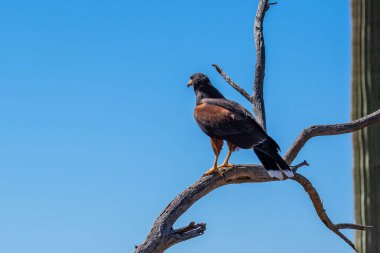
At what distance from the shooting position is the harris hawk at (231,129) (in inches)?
251

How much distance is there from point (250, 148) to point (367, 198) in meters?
2.72

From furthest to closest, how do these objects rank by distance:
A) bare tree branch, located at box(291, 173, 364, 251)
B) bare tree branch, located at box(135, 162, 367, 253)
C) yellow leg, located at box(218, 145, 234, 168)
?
bare tree branch, located at box(291, 173, 364, 251), yellow leg, located at box(218, 145, 234, 168), bare tree branch, located at box(135, 162, 367, 253)

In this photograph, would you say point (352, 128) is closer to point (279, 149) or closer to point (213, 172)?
point (279, 149)

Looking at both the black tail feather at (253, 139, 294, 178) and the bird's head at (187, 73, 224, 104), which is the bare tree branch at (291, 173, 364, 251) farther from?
the bird's head at (187, 73, 224, 104)

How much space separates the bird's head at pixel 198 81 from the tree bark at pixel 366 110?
6.92 feet

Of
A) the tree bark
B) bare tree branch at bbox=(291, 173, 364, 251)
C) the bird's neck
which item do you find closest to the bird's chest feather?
the bird's neck

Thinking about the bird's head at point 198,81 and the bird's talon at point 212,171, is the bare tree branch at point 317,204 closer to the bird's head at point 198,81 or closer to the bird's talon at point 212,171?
the bird's talon at point 212,171

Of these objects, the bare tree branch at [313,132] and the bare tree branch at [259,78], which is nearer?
the bare tree branch at [313,132]

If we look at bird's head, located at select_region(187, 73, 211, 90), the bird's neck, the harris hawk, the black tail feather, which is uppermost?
bird's head, located at select_region(187, 73, 211, 90)

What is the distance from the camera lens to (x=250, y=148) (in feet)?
21.1

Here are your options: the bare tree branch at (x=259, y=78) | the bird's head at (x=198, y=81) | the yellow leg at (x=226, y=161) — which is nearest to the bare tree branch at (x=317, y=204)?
the yellow leg at (x=226, y=161)

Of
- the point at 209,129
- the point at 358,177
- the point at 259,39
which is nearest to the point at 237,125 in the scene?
the point at 209,129

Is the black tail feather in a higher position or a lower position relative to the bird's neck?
lower

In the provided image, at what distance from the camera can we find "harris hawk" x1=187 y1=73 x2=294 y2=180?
20.9 feet
